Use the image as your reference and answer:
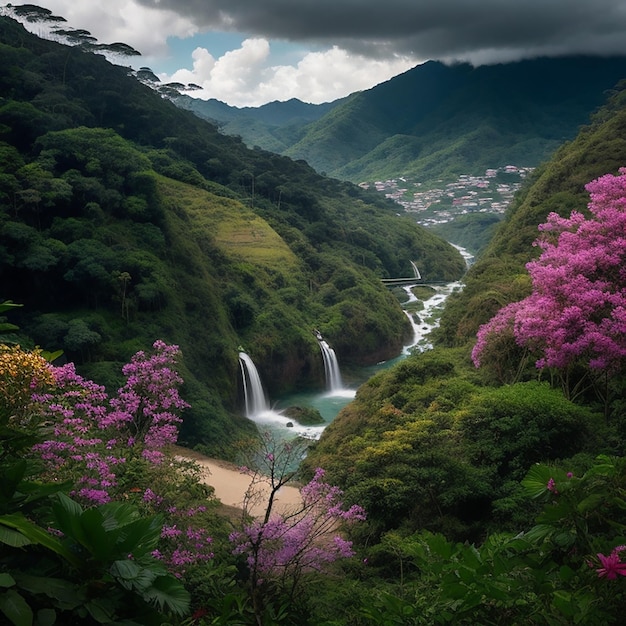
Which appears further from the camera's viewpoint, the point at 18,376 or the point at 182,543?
the point at 182,543

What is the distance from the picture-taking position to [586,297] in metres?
8.09

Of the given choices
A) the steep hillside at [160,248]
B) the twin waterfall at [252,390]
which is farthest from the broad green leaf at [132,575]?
the twin waterfall at [252,390]

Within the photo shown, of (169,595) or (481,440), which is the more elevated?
(169,595)

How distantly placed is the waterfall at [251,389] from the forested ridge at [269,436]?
3.29 ft

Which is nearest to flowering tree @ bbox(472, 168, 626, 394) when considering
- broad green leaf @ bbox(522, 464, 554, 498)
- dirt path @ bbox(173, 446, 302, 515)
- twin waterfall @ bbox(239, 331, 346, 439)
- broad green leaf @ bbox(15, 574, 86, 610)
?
broad green leaf @ bbox(522, 464, 554, 498)

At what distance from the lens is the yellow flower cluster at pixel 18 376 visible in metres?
4.50

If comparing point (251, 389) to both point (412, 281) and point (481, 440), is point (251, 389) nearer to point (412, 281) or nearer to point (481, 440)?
point (481, 440)

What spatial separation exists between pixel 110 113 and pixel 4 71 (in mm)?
9272

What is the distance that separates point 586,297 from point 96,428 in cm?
728

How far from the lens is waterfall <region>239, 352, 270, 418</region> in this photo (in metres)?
22.7

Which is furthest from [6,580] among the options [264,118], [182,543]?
[264,118]

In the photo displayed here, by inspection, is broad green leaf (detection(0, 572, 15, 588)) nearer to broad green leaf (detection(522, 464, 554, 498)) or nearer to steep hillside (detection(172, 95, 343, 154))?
broad green leaf (detection(522, 464, 554, 498))

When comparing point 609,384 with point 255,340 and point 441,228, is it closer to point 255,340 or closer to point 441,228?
point 255,340

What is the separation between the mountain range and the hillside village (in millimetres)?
3695
